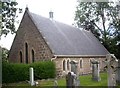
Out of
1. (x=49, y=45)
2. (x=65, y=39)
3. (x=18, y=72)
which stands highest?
(x=65, y=39)

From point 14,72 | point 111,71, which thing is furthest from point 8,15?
point 111,71

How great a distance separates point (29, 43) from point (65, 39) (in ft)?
14.7

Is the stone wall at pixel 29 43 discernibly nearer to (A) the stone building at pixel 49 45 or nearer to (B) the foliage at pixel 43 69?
(A) the stone building at pixel 49 45

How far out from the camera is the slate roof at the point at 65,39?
2884cm

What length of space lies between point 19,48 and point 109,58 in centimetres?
1716

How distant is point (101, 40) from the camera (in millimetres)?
42625

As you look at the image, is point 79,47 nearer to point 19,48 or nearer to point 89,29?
point 19,48

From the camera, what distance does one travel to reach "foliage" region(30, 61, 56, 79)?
24.8m

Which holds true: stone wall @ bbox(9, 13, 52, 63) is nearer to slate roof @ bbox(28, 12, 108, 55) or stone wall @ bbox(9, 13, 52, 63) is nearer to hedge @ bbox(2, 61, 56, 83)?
slate roof @ bbox(28, 12, 108, 55)

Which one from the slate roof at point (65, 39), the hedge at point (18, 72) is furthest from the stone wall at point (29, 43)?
the hedge at point (18, 72)

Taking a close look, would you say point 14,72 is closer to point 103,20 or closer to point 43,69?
point 43,69

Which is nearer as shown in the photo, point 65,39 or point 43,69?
point 43,69

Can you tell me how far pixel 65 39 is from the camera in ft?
104

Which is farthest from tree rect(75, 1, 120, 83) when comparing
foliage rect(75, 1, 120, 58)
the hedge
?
the hedge
